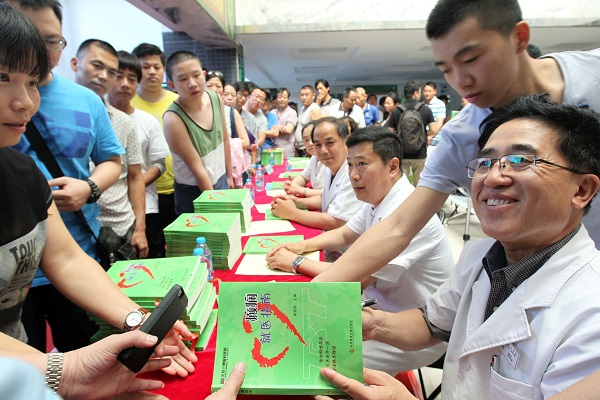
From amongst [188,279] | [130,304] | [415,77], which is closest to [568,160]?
[188,279]

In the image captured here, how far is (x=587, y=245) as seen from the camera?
2.53ft

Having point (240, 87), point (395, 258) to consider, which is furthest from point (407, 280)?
point (240, 87)

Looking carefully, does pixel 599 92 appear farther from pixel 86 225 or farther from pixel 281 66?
pixel 281 66

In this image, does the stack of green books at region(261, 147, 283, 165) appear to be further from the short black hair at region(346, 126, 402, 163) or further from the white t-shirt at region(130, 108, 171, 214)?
the short black hair at region(346, 126, 402, 163)

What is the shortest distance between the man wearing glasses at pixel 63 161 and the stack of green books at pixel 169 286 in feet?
1.22

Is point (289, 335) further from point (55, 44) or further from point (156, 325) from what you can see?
point (55, 44)

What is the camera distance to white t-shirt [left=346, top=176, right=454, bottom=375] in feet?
4.52

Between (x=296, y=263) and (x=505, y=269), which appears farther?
(x=296, y=263)

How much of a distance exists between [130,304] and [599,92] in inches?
57.9

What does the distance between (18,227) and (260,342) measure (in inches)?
24.8


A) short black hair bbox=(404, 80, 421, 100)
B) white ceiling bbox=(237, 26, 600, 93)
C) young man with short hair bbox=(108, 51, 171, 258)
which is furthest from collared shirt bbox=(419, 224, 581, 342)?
white ceiling bbox=(237, 26, 600, 93)

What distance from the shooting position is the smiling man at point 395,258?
4.57 feet

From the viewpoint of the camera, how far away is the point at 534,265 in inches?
32.0

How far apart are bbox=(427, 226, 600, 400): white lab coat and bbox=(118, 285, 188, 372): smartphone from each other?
71 centimetres
